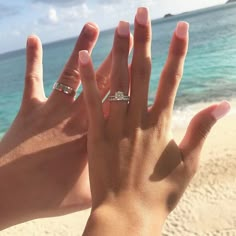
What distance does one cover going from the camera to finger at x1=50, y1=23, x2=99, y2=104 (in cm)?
186

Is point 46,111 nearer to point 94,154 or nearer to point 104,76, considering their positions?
point 104,76

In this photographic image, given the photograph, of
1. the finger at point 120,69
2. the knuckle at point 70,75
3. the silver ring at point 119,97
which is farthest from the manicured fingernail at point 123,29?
the knuckle at point 70,75

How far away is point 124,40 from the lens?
160 centimetres

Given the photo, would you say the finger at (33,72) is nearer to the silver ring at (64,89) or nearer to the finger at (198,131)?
the silver ring at (64,89)

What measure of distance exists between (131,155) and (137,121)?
135 mm

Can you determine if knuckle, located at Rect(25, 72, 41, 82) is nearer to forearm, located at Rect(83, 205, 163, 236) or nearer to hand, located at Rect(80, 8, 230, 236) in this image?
hand, located at Rect(80, 8, 230, 236)

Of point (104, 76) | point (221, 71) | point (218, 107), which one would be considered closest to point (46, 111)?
point (104, 76)

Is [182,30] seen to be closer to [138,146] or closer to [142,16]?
[142,16]

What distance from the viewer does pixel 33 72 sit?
200 cm

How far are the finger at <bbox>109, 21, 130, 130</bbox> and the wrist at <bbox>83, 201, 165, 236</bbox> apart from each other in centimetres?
36

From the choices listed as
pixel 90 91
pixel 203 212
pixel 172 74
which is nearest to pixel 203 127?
pixel 172 74

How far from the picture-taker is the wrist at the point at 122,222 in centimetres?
124

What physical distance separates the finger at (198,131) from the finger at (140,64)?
21cm

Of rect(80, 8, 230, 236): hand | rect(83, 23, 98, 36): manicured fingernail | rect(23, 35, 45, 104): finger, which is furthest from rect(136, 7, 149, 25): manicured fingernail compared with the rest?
rect(23, 35, 45, 104): finger
